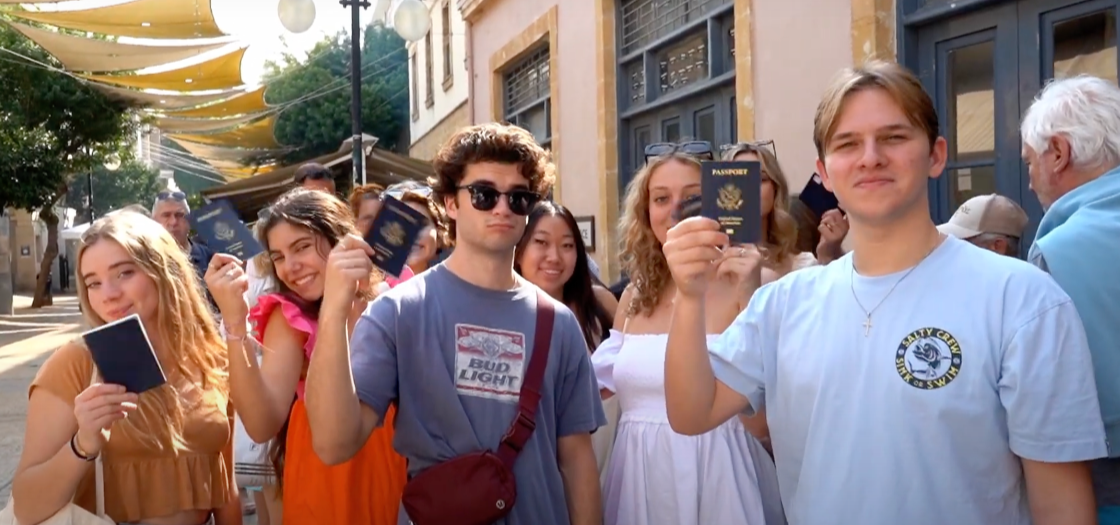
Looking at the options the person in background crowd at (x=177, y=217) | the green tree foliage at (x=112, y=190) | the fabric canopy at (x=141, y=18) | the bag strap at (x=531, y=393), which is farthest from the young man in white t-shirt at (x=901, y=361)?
the green tree foliage at (x=112, y=190)

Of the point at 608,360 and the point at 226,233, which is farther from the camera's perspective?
the point at 608,360

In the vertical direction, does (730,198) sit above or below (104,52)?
below

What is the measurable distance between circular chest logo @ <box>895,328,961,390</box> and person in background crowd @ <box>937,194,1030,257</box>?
181 centimetres

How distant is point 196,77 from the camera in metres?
18.2

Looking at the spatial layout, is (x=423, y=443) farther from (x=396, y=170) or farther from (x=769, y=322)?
(x=396, y=170)

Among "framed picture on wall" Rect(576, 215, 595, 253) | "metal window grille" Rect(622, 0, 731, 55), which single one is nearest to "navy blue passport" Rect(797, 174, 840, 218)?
"metal window grille" Rect(622, 0, 731, 55)

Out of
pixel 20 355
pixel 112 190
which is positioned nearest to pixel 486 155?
pixel 20 355

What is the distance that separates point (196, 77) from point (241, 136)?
396 inches

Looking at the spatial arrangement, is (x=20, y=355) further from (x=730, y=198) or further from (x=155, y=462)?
(x=730, y=198)

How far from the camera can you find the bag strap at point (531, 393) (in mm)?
2492

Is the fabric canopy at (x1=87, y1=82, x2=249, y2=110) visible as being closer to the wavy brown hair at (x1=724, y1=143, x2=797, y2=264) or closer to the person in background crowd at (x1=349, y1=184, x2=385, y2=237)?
the person in background crowd at (x1=349, y1=184, x2=385, y2=237)

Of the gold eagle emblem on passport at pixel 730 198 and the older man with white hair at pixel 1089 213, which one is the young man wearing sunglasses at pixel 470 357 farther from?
the older man with white hair at pixel 1089 213

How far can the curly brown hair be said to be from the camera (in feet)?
8.66

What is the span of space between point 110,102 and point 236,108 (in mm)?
4156
